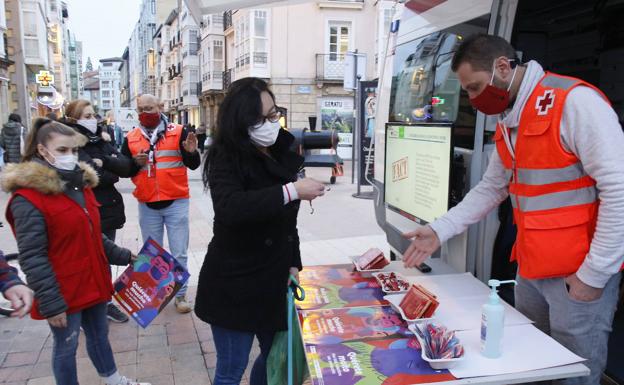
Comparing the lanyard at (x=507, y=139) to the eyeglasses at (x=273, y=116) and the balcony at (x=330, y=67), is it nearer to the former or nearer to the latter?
the eyeglasses at (x=273, y=116)

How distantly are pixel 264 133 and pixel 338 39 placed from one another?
23769 mm

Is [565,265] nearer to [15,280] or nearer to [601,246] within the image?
[601,246]

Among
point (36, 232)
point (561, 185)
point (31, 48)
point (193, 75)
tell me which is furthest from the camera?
point (193, 75)

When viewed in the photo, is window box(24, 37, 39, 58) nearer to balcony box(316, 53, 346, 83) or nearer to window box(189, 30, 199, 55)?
window box(189, 30, 199, 55)

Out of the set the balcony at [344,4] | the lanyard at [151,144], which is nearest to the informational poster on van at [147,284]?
the lanyard at [151,144]

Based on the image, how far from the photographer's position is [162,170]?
4164mm

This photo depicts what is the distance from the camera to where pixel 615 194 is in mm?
1674

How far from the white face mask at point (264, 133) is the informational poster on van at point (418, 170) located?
3.41 ft

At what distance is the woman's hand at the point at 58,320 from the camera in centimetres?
249

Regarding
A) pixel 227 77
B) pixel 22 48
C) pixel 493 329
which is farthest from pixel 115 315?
pixel 22 48

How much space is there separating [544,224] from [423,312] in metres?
0.58

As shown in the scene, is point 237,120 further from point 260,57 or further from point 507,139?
point 260,57

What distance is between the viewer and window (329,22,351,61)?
24.5 m

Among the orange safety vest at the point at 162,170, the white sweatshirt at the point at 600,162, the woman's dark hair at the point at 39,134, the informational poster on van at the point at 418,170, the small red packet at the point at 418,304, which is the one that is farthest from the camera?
the orange safety vest at the point at 162,170
